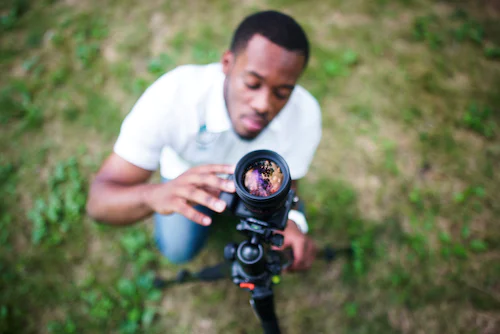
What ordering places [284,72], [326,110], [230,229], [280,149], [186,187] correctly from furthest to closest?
[326,110] < [230,229] < [280,149] < [284,72] < [186,187]

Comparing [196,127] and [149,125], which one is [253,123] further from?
[149,125]

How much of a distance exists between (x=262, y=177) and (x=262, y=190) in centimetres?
5

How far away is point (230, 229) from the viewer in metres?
2.53

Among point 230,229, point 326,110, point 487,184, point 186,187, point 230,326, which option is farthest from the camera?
point 326,110

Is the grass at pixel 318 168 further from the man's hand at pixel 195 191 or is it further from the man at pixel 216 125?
the man's hand at pixel 195 191

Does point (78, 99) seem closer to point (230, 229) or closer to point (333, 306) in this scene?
point (230, 229)

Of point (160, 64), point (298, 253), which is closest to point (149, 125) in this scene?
point (298, 253)

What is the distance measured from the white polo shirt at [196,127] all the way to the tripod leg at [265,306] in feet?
2.57

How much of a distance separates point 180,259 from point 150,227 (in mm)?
400

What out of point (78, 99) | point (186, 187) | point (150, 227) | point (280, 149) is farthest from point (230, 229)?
point (78, 99)

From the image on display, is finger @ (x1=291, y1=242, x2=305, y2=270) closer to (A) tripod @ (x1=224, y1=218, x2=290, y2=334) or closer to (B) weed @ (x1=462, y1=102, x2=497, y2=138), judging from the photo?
(A) tripod @ (x1=224, y1=218, x2=290, y2=334)

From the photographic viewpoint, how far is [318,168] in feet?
9.46

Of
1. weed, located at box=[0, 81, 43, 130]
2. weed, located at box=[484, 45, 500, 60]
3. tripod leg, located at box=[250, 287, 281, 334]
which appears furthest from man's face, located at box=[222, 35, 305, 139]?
weed, located at box=[484, 45, 500, 60]

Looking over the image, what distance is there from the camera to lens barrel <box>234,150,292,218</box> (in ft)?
3.49
